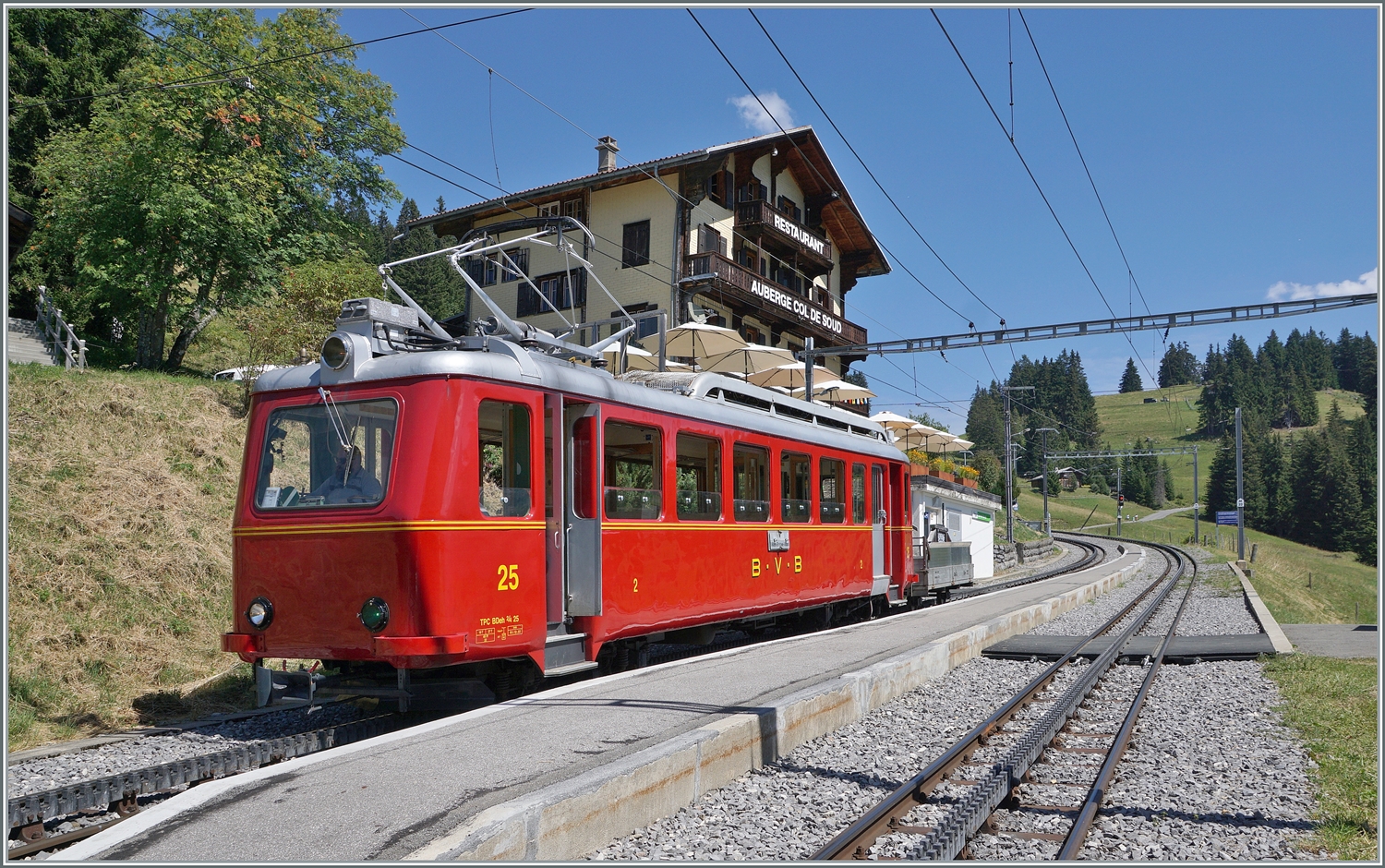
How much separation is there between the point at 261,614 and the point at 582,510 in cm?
276

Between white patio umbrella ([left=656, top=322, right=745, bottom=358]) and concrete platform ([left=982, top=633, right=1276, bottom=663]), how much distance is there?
961 cm

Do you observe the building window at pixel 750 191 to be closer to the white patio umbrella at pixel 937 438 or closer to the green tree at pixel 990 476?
the white patio umbrella at pixel 937 438

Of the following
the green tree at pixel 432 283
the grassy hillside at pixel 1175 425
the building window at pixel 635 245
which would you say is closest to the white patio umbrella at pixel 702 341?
the building window at pixel 635 245

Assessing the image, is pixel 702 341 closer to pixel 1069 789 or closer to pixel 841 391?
pixel 841 391

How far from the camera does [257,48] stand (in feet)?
83.7

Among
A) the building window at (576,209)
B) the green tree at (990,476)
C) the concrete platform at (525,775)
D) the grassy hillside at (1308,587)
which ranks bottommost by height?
the grassy hillside at (1308,587)

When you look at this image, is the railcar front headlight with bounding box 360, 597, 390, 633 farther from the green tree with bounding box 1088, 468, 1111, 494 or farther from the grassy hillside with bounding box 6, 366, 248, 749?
the green tree with bounding box 1088, 468, 1111, 494

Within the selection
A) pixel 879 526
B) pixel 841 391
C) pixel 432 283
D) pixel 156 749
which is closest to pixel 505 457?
pixel 156 749

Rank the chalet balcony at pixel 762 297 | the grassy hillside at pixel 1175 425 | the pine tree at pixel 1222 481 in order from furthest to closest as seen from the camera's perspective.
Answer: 1. the grassy hillside at pixel 1175 425
2. the pine tree at pixel 1222 481
3. the chalet balcony at pixel 762 297

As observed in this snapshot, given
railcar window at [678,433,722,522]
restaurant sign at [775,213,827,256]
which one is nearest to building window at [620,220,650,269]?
restaurant sign at [775,213,827,256]

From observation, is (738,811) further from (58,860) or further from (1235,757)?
(1235,757)

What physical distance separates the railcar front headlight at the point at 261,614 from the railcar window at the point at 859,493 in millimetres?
9181

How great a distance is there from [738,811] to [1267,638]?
10.3 m

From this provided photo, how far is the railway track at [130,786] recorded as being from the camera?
5199 millimetres
